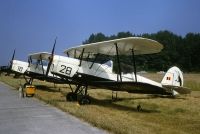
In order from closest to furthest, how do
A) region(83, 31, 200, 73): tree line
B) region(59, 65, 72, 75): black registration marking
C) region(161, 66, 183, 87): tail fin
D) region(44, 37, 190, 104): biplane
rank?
region(44, 37, 190, 104): biplane
region(59, 65, 72, 75): black registration marking
region(161, 66, 183, 87): tail fin
region(83, 31, 200, 73): tree line

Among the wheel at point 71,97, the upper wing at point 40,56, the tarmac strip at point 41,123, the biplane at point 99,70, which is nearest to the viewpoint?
the tarmac strip at point 41,123

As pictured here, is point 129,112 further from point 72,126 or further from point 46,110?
point 72,126

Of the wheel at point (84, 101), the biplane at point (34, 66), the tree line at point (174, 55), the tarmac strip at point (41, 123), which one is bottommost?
the tarmac strip at point (41, 123)

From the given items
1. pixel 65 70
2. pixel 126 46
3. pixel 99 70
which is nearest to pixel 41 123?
pixel 126 46

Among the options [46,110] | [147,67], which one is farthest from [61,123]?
[147,67]

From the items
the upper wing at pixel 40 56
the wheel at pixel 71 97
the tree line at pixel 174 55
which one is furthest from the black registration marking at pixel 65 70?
the tree line at pixel 174 55

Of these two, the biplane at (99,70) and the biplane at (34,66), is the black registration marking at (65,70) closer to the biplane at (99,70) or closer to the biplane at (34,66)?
the biplane at (99,70)

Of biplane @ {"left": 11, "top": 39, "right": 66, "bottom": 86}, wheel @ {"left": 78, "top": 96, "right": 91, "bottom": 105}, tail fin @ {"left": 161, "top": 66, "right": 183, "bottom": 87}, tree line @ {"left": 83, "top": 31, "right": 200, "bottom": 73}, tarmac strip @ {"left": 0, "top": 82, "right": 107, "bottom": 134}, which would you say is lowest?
tarmac strip @ {"left": 0, "top": 82, "right": 107, "bottom": 134}

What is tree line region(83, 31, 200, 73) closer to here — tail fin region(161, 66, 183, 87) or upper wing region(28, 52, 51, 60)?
upper wing region(28, 52, 51, 60)

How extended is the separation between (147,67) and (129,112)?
87.6 meters

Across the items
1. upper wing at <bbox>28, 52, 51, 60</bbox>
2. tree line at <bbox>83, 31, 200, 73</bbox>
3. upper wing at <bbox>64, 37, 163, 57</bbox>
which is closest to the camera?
upper wing at <bbox>64, 37, 163, 57</bbox>

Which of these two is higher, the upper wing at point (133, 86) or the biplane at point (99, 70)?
the biplane at point (99, 70)

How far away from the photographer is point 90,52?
15469 millimetres

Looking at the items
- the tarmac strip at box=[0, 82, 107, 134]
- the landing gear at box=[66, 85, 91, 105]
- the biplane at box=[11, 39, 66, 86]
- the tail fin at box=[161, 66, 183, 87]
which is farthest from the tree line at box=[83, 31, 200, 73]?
the tarmac strip at box=[0, 82, 107, 134]
